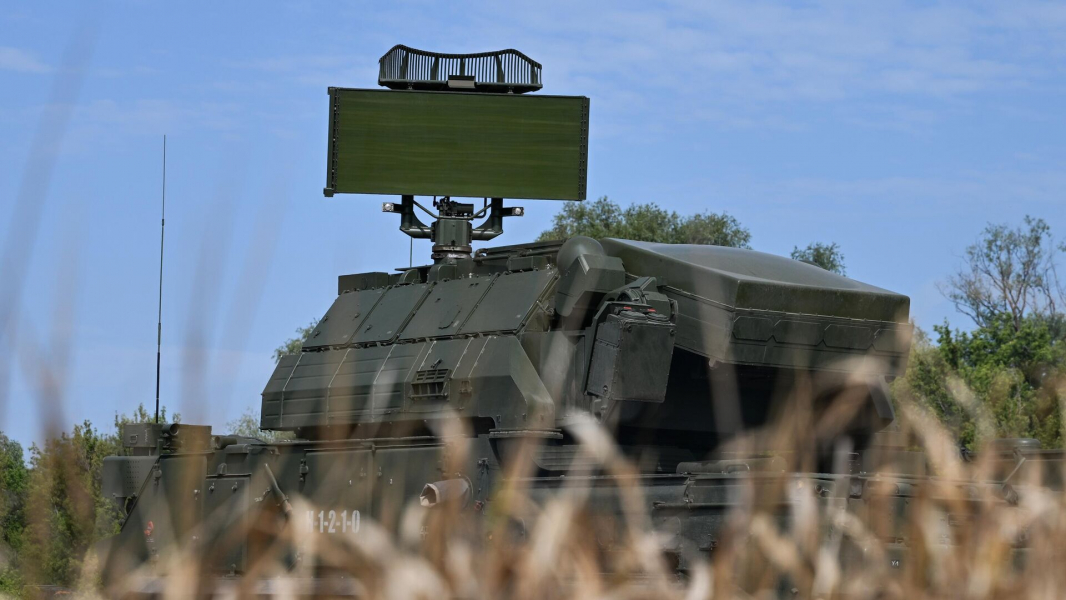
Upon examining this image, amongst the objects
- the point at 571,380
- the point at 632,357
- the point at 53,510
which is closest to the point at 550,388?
the point at 571,380

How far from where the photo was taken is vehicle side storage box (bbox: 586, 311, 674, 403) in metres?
9.36

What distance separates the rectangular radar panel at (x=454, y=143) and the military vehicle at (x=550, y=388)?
1844 mm

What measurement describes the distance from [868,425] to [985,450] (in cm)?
793

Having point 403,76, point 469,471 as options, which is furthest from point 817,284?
point 403,76

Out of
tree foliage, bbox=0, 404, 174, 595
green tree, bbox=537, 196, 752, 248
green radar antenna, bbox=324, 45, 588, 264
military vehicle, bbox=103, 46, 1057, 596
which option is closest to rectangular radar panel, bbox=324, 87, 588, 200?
green radar antenna, bbox=324, 45, 588, 264

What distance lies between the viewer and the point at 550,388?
1004 cm

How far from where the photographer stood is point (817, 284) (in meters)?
10.1

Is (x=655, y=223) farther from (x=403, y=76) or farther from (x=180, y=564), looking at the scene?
(x=180, y=564)

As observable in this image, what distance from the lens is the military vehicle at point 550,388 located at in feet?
30.9

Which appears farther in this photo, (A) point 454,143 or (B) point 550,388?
(A) point 454,143

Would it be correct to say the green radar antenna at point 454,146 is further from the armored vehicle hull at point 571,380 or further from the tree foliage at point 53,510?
the tree foliage at point 53,510

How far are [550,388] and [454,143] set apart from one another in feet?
17.1

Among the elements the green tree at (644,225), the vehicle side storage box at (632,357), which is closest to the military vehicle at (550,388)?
the vehicle side storage box at (632,357)

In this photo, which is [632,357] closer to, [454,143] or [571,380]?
[571,380]
